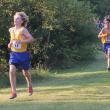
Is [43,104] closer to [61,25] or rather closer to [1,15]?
[1,15]

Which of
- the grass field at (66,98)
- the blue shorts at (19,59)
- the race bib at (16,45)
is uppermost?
the race bib at (16,45)

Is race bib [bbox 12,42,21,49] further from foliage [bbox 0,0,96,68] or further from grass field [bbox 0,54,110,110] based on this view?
foliage [bbox 0,0,96,68]

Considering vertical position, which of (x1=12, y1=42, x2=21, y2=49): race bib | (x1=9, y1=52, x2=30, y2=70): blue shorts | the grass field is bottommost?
the grass field

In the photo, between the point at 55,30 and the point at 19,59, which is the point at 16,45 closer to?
the point at 19,59

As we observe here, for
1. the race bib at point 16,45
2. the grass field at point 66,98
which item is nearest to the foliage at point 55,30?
the grass field at point 66,98

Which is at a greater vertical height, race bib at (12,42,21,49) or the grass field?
race bib at (12,42,21,49)

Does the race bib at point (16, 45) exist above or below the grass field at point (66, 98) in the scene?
above

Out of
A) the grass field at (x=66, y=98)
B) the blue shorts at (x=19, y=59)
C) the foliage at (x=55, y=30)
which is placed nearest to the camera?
the grass field at (x=66, y=98)

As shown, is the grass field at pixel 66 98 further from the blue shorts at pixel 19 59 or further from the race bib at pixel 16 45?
the race bib at pixel 16 45

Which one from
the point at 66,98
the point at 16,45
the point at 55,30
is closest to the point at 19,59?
the point at 16,45

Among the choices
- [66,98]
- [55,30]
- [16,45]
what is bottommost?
[66,98]

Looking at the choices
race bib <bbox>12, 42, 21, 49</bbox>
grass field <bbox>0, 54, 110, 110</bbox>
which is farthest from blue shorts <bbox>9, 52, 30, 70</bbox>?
grass field <bbox>0, 54, 110, 110</bbox>

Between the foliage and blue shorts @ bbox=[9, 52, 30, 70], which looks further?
the foliage

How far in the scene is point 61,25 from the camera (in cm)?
2245
